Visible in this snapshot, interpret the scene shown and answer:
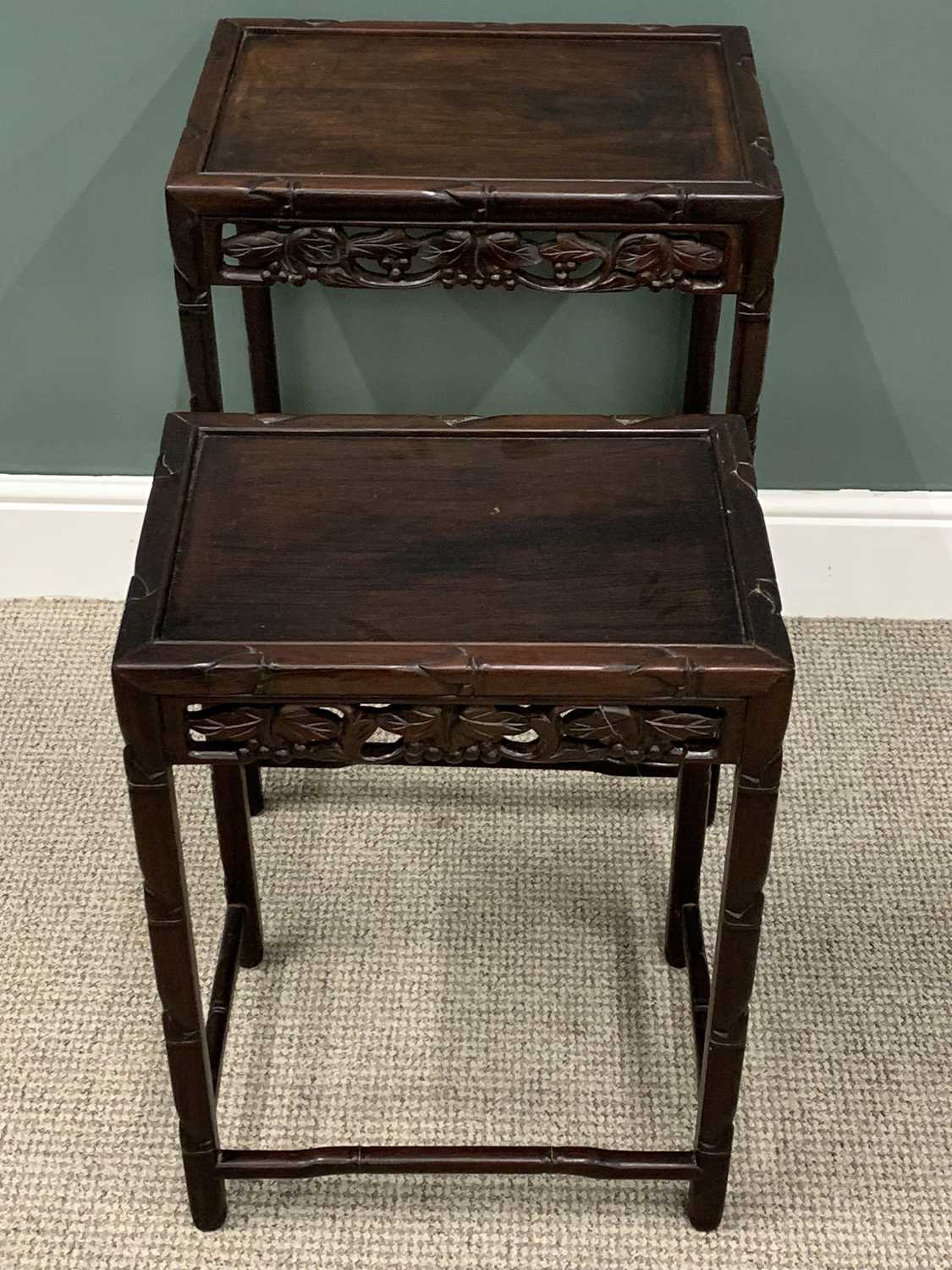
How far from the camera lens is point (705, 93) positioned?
121 cm

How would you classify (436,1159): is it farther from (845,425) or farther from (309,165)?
(845,425)

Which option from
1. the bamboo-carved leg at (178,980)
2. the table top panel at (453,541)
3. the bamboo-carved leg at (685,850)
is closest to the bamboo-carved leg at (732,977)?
the table top panel at (453,541)

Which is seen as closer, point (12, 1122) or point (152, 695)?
point (152, 695)

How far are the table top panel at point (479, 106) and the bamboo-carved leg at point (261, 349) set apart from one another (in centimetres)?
22

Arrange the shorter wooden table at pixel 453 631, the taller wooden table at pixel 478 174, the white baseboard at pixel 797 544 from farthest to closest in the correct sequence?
the white baseboard at pixel 797 544 → the taller wooden table at pixel 478 174 → the shorter wooden table at pixel 453 631

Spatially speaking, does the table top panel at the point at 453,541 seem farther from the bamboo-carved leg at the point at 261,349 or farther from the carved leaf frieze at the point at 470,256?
the bamboo-carved leg at the point at 261,349

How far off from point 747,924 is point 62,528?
92 cm

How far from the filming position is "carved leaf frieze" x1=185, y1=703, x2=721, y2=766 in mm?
947

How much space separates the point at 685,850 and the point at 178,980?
467 mm

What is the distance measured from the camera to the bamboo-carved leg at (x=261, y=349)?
1.40 meters

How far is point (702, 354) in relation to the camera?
54.4 inches

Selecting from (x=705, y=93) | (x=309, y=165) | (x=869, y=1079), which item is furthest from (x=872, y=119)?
(x=869, y=1079)

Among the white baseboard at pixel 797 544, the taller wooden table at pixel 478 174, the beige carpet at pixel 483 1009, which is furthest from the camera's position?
the white baseboard at pixel 797 544

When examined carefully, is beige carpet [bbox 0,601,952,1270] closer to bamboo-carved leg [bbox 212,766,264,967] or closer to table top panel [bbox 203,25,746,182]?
bamboo-carved leg [bbox 212,766,264,967]
